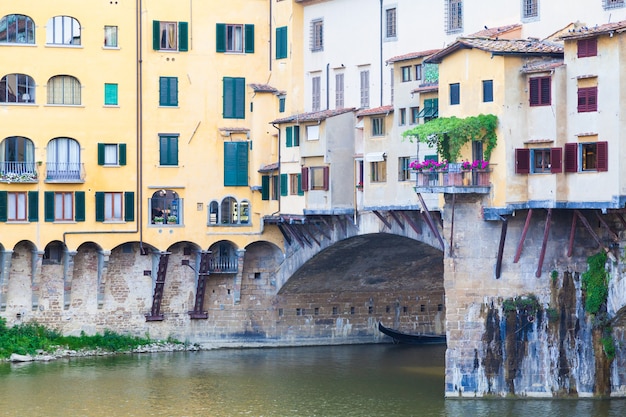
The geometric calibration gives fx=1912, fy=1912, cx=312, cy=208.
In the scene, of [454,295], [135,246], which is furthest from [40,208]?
[454,295]

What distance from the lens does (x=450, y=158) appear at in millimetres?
62469

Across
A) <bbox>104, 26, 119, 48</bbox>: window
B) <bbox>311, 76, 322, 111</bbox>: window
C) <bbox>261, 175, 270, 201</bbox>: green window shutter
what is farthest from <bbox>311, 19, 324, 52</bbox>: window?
<bbox>104, 26, 119, 48</bbox>: window

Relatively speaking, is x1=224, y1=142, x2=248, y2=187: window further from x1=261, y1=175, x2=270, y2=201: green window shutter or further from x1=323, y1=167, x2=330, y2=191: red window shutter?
x1=323, y1=167, x2=330, y2=191: red window shutter

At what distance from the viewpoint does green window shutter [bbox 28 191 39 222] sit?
76500mm

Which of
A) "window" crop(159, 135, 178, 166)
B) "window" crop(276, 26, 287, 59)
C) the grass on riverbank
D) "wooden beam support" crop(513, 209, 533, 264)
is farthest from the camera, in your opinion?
"window" crop(159, 135, 178, 166)

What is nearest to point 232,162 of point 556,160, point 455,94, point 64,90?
point 64,90

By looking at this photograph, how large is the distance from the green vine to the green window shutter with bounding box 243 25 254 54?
17.7m

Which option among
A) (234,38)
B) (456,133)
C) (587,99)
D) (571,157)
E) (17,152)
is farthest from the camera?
(234,38)

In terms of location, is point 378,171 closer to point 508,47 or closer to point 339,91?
point 339,91

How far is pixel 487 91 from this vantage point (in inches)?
2425

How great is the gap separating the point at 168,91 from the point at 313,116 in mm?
8228

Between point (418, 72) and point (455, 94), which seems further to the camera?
point (418, 72)

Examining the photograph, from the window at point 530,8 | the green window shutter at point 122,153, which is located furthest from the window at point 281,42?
the window at point 530,8

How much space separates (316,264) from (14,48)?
15.0 metres
